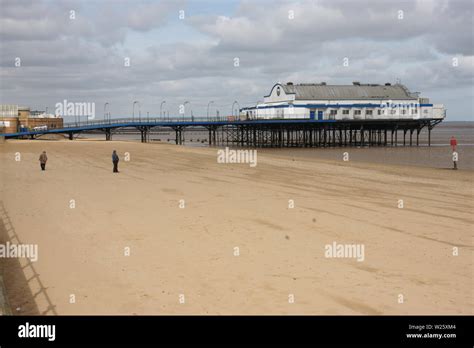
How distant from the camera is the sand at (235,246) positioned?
28.4 feet

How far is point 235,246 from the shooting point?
39.4 ft

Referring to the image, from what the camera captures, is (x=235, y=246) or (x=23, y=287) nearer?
(x=23, y=287)

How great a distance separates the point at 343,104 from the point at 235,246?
59500mm

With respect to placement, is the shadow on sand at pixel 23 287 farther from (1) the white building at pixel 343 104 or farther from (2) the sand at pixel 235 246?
(1) the white building at pixel 343 104

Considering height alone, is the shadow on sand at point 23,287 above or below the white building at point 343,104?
below

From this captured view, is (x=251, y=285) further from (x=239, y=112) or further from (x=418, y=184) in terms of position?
(x=239, y=112)

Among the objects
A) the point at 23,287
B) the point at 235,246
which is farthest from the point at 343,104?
the point at 23,287

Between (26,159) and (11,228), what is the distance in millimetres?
22718

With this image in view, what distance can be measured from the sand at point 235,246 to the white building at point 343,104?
4621 centimetres

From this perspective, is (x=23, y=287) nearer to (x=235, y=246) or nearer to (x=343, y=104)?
(x=235, y=246)

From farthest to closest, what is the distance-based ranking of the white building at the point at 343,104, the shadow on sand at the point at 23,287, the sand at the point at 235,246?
the white building at the point at 343,104 < the sand at the point at 235,246 < the shadow on sand at the point at 23,287

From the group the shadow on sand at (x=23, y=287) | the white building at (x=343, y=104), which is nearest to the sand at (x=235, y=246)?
the shadow on sand at (x=23, y=287)

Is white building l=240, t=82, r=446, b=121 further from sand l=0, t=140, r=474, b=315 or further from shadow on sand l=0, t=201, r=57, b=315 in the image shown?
shadow on sand l=0, t=201, r=57, b=315

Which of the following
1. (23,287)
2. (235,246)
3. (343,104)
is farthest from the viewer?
(343,104)
